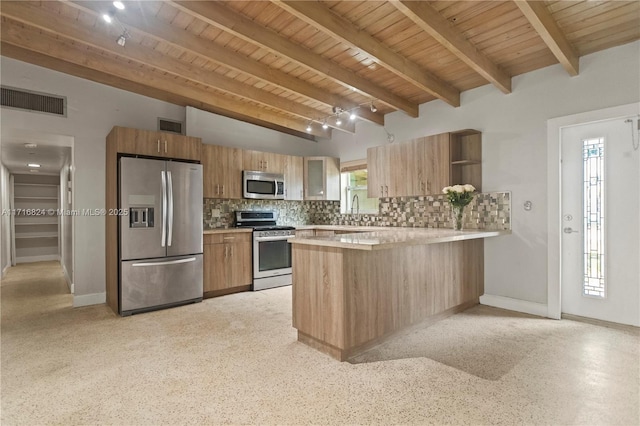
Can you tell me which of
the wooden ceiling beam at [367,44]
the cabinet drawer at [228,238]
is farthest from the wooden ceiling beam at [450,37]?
the cabinet drawer at [228,238]

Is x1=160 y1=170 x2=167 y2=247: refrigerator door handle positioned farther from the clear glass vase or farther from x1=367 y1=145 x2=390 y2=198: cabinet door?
the clear glass vase

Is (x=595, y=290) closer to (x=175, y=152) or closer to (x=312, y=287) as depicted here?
(x=312, y=287)

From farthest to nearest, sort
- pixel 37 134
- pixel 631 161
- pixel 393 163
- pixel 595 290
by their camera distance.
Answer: pixel 393 163 < pixel 37 134 < pixel 595 290 < pixel 631 161

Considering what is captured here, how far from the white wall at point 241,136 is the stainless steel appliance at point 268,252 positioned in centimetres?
124

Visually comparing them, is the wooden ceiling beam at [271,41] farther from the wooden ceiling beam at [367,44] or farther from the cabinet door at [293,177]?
the cabinet door at [293,177]

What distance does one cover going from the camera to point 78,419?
6.00ft

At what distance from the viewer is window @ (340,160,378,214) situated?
575 centimetres

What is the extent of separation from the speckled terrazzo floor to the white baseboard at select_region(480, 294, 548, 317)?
0.24 metres

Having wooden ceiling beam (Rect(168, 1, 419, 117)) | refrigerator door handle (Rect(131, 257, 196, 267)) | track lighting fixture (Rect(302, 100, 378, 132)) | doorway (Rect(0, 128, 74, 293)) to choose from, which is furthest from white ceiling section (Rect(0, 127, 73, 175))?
track lighting fixture (Rect(302, 100, 378, 132))

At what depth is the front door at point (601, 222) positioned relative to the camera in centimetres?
314

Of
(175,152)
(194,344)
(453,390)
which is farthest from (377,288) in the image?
(175,152)

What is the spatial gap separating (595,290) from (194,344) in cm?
401

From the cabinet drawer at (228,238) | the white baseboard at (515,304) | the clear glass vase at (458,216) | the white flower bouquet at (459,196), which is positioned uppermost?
the white flower bouquet at (459,196)

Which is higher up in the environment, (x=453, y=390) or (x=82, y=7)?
(x=82, y=7)
